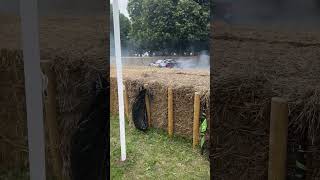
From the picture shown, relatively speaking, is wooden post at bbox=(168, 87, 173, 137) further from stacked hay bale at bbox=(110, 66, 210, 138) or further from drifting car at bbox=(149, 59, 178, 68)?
drifting car at bbox=(149, 59, 178, 68)

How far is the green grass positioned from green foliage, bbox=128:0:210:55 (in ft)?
1.56

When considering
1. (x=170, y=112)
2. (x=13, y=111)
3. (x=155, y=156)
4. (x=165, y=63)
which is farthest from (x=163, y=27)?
(x=13, y=111)

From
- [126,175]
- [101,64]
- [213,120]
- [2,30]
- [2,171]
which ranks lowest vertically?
[126,175]

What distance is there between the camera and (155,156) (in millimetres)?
2035

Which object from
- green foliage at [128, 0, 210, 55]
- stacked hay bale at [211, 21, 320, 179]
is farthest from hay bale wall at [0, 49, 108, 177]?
green foliage at [128, 0, 210, 55]

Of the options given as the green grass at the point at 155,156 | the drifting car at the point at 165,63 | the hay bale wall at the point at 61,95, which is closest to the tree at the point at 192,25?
the drifting car at the point at 165,63

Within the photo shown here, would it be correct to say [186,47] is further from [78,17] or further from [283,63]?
[283,63]

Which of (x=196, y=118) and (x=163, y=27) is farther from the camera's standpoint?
(x=196, y=118)

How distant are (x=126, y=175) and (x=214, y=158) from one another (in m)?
1.09

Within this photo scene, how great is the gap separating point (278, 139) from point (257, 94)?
0.40ft

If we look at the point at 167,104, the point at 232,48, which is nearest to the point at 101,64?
the point at 232,48

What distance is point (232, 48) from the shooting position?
0.85m

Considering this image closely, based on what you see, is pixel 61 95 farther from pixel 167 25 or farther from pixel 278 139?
pixel 167 25

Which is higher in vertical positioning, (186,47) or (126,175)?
(186,47)
